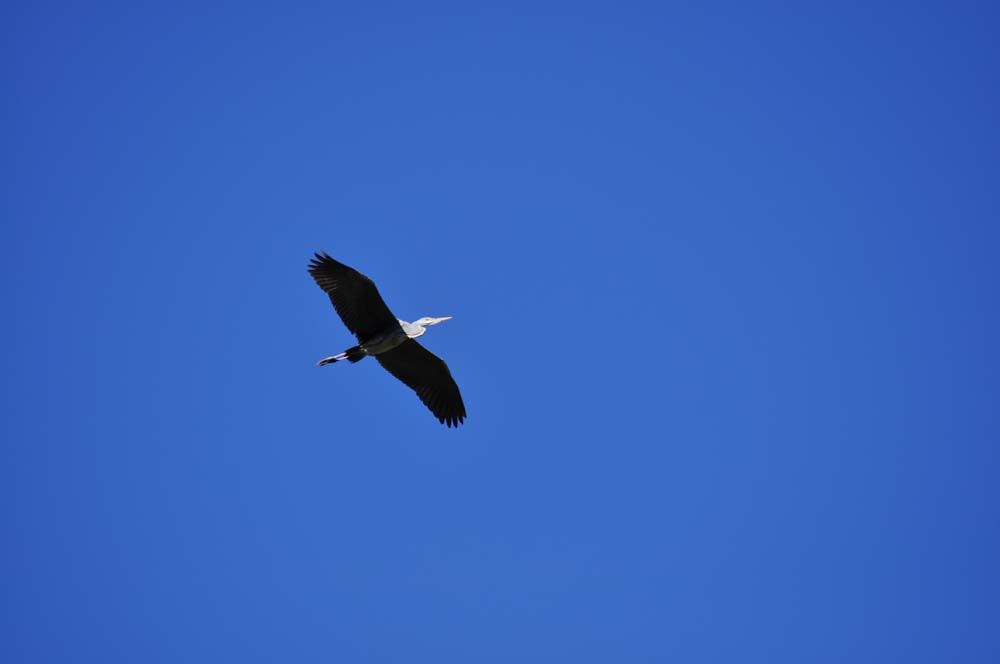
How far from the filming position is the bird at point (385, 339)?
746 inches

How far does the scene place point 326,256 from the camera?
61.8 ft

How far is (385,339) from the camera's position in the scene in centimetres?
1950

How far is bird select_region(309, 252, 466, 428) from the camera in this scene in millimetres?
18938

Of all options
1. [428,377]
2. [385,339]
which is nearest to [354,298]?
[385,339]

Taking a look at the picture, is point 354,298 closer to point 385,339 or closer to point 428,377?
point 385,339

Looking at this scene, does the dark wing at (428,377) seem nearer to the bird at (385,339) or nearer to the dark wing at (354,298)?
the bird at (385,339)

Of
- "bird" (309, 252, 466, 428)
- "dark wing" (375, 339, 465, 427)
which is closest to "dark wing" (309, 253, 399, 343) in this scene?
"bird" (309, 252, 466, 428)

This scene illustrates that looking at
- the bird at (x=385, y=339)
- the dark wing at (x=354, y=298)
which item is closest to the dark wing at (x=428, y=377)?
the bird at (x=385, y=339)

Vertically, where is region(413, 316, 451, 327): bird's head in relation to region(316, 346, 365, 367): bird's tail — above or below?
above

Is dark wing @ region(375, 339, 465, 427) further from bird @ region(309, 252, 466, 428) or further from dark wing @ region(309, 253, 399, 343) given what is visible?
dark wing @ region(309, 253, 399, 343)

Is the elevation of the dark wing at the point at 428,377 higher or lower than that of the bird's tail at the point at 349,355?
higher

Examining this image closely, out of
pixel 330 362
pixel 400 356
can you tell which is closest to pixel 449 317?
pixel 400 356

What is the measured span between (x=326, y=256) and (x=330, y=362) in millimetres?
2040

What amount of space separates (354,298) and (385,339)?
0.97m
